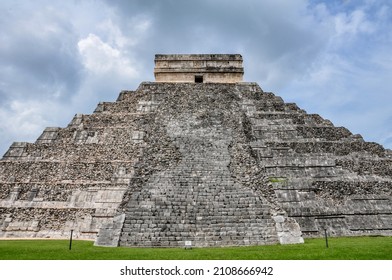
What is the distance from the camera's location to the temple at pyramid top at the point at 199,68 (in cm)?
2197

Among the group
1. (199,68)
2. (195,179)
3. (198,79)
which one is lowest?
(195,179)

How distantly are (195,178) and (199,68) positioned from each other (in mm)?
12033

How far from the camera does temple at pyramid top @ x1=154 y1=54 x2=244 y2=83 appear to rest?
72.1 feet

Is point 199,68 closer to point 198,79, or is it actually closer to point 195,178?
point 198,79

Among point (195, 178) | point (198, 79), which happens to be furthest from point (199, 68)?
point (195, 178)

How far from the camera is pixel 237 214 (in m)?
9.70

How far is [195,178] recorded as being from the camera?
11430mm

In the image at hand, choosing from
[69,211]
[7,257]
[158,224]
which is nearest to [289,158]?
[158,224]

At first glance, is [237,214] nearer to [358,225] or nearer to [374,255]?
[358,225]

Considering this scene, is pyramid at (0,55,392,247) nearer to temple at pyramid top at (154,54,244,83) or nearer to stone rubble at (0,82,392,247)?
stone rubble at (0,82,392,247)

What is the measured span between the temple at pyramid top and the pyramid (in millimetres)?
4764

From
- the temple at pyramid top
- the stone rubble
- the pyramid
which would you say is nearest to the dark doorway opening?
the temple at pyramid top

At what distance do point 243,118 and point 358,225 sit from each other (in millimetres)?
7370

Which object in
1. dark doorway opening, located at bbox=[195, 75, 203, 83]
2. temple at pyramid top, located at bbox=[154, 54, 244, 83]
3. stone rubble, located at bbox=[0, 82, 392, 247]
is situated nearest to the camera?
stone rubble, located at bbox=[0, 82, 392, 247]
